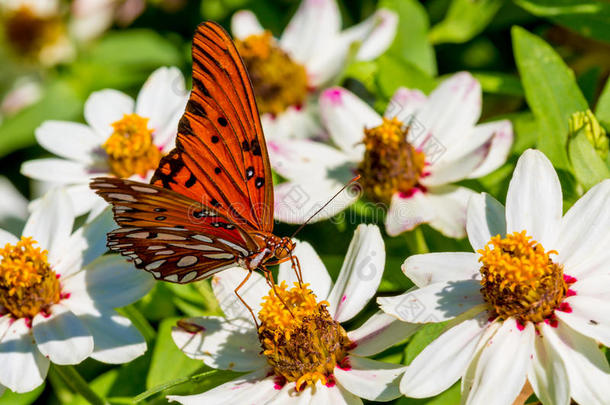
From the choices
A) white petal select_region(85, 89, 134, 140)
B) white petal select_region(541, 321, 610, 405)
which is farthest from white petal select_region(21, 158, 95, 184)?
white petal select_region(541, 321, 610, 405)

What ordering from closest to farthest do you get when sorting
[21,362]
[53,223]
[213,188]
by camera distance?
[21,362], [213,188], [53,223]

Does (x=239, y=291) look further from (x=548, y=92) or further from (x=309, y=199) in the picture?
(x=548, y=92)

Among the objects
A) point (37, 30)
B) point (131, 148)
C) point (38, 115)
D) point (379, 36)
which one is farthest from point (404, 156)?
point (37, 30)

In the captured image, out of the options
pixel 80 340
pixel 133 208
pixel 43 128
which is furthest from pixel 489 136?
pixel 43 128

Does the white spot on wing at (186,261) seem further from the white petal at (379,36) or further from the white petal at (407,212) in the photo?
the white petal at (379,36)

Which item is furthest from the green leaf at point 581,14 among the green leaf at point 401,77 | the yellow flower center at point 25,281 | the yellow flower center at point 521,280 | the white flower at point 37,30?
the white flower at point 37,30

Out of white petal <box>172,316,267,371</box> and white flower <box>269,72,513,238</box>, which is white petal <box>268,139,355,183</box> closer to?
white flower <box>269,72,513,238</box>

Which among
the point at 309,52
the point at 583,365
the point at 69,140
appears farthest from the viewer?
the point at 309,52
